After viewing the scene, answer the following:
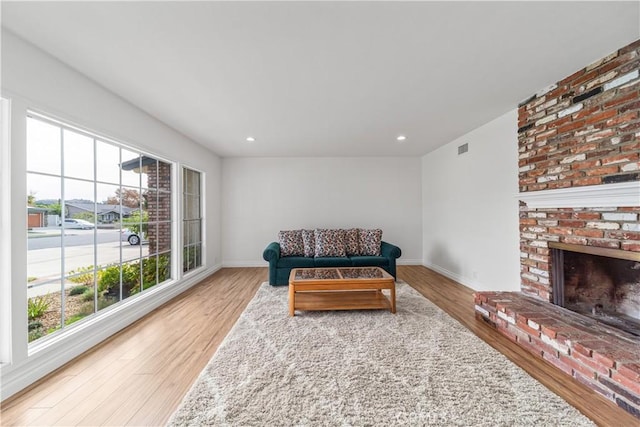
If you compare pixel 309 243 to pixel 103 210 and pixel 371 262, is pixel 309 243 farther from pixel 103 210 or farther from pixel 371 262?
pixel 103 210

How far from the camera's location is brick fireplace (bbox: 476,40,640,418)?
185cm

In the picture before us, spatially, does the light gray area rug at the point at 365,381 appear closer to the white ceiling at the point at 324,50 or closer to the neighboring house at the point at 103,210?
the neighboring house at the point at 103,210

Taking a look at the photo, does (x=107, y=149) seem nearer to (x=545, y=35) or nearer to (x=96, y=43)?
(x=96, y=43)

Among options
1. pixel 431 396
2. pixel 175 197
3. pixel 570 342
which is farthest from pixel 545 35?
pixel 175 197

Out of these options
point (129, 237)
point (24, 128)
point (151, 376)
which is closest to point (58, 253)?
point (129, 237)

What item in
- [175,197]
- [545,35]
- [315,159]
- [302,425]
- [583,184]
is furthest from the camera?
[315,159]

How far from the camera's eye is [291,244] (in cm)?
485

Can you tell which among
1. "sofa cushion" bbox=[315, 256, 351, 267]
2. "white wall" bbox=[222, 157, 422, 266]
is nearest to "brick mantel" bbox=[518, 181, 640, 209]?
"sofa cushion" bbox=[315, 256, 351, 267]

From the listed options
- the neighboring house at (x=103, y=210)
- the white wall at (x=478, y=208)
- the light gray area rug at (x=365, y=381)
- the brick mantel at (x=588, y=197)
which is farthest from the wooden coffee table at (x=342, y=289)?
the neighboring house at (x=103, y=210)

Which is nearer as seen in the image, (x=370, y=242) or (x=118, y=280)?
(x=118, y=280)

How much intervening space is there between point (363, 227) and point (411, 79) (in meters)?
3.76

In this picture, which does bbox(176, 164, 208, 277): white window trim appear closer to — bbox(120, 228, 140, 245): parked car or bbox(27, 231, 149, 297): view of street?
bbox(120, 228, 140, 245): parked car

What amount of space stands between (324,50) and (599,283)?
333cm

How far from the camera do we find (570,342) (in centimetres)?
191
